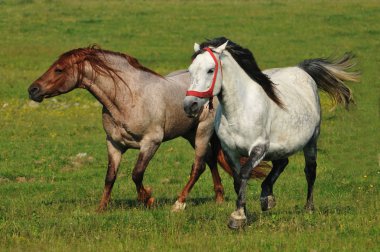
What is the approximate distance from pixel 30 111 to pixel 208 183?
11.7 meters

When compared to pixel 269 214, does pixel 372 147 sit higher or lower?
lower

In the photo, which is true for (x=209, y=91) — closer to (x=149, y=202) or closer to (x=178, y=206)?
(x=178, y=206)

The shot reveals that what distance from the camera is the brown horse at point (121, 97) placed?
13578mm

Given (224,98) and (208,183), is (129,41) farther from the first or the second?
(224,98)

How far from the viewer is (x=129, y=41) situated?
40844 mm

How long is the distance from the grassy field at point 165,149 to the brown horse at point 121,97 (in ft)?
2.53

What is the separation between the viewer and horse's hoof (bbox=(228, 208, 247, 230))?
35.9 feet

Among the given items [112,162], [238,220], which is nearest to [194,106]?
[238,220]

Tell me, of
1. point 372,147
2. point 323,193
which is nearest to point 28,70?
point 372,147

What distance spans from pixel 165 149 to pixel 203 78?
10922 mm

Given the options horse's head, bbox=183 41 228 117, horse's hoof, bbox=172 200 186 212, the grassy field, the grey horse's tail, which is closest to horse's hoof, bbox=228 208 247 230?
the grassy field

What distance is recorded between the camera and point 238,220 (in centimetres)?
1097

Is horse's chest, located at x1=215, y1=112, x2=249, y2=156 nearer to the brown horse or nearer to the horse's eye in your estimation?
the brown horse

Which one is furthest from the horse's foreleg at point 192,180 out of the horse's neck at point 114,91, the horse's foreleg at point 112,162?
the horse's neck at point 114,91
